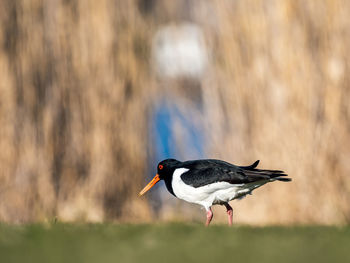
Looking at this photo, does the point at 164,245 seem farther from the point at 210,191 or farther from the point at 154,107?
the point at 154,107

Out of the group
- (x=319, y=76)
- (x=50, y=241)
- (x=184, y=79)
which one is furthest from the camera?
(x=184, y=79)

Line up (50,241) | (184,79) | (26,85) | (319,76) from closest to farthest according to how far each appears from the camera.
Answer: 1. (50,241)
2. (319,76)
3. (26,85)
4. (184,79)

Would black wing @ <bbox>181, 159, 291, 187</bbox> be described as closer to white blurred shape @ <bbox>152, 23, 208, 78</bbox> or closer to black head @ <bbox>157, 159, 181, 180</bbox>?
black head @ <bbox>157, 159, 181, 180</bbox>

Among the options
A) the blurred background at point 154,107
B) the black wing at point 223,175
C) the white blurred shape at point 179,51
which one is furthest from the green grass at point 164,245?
the white blurred shape at point 179,51

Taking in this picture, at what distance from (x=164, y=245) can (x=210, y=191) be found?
1840 mm

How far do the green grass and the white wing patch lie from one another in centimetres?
107

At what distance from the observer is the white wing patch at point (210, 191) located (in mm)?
4479

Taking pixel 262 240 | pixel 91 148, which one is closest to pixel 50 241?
pixel 262 240

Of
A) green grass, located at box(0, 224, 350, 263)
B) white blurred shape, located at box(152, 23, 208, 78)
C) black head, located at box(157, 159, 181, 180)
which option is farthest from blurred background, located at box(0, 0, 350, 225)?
green grass, located at box(0, 224, 350, 263)

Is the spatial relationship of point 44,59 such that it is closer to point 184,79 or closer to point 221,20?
point 221,20

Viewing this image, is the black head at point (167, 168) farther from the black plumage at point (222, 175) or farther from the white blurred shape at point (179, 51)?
the white blurred shape at point (179, 51)

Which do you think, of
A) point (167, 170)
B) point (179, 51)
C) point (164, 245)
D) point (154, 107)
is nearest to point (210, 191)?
point (167, 170)

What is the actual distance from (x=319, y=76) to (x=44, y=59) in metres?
2.67

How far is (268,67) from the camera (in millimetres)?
6410
